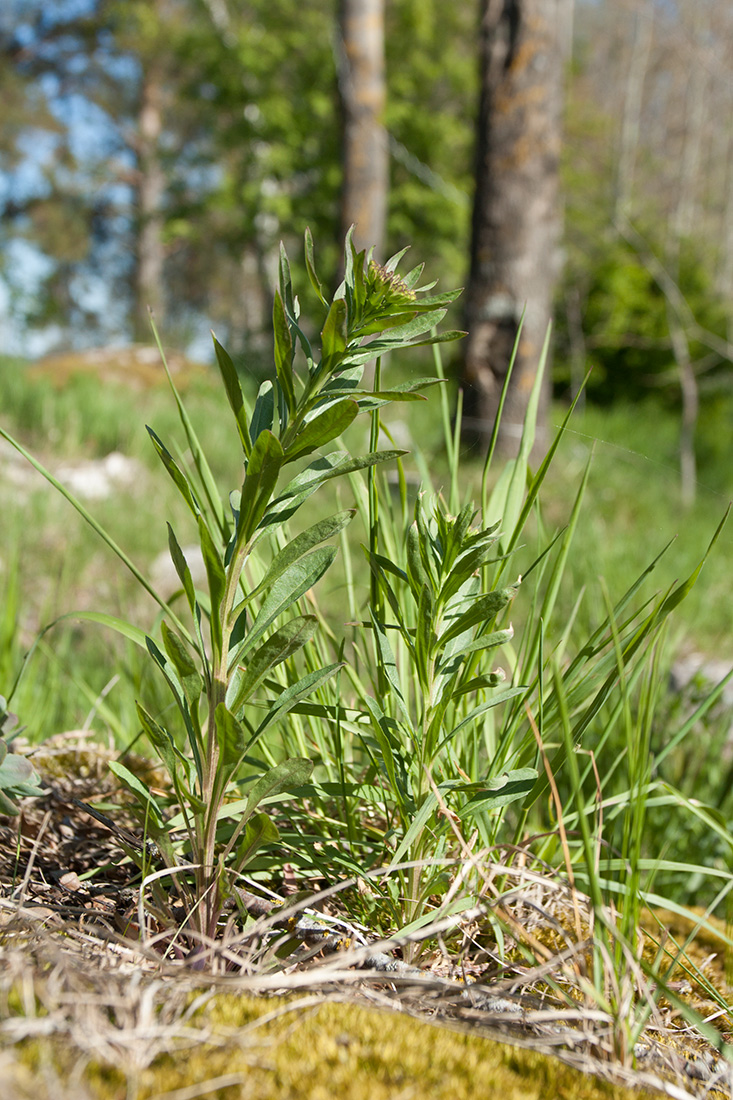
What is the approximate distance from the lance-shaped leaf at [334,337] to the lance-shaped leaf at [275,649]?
0.76ft

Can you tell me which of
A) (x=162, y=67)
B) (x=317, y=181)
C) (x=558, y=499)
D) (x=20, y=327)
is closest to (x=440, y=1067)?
(x=558, y=499)

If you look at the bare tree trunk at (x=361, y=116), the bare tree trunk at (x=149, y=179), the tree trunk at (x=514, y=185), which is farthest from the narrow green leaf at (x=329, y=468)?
the bare tree trunk at (x=149, y=179)

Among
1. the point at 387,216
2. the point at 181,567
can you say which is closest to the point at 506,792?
the point at 181,567

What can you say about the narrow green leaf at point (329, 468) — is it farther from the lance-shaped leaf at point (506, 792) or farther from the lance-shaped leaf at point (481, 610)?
the lance-shaped leaf at point (506, 792)

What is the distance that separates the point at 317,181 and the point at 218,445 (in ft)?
28.4

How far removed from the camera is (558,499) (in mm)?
4035

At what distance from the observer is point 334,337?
0.66 metres

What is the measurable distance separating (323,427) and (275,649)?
0.68 ft

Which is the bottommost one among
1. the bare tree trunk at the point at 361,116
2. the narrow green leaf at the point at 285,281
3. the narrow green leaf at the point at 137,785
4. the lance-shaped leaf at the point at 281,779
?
the narrow green leaf at the point at 137,785

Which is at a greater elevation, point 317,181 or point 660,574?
point 317,181

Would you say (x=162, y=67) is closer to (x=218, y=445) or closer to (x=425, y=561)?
(x=218, y=445)

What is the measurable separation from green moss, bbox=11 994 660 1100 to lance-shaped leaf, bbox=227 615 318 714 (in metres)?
0.25

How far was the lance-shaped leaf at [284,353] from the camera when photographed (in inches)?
26.4

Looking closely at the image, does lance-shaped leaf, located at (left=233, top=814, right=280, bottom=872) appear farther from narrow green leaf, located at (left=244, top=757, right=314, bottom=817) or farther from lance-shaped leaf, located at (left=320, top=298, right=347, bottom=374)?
lance-shaped leaf, located at (left=320, top=298, right=347, bottom=374)
